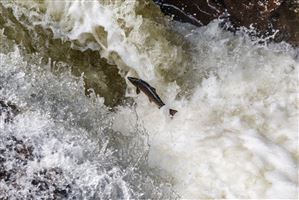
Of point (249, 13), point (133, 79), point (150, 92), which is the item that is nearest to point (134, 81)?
point (133, 79)

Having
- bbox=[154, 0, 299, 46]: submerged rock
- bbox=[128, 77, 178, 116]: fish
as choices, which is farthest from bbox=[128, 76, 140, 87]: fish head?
bbox=[154, 0, 299, 46]: submerged rock

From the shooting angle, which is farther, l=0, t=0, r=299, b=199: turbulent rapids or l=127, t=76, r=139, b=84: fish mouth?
l=127, t=76, r=139, b=84: fish mouth

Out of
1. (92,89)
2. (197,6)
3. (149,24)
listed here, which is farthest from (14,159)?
(197,6)

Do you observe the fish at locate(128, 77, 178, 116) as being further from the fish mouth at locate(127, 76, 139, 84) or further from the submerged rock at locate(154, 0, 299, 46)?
the submerged rock at locate(154, 0, 299, 46)

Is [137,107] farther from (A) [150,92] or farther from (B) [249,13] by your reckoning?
(B) [249,13]

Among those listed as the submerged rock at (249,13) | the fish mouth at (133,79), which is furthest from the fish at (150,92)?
the submerged rock at (249,13)

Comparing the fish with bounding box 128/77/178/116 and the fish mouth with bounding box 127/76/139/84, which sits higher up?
the fish mouth with bounding box 127/76/139/84
